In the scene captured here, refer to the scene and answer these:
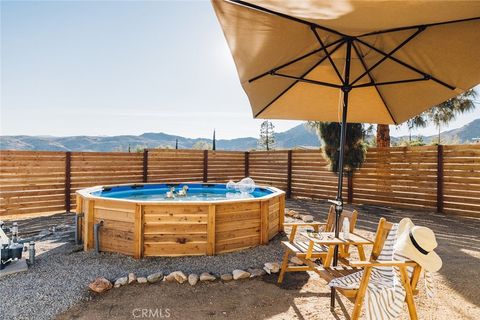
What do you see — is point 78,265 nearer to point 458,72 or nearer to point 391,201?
point 458,72

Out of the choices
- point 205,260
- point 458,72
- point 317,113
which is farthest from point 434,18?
point 205,260

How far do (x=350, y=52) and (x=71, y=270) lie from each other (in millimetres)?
4532

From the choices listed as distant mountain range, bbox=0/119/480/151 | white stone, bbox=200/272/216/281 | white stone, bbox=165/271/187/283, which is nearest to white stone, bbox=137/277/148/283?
white stone, bbox=165/271/187/283

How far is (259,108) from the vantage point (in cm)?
407

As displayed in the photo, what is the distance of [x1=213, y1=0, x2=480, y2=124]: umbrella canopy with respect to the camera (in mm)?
2195

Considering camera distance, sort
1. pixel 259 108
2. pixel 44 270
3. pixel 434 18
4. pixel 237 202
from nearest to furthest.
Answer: pixel 434 18, pixel 44 270, pixel 259 108, pixel 237 202

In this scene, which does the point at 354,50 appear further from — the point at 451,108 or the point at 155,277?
the point at 451,108

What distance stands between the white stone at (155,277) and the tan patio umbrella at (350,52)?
2.35m

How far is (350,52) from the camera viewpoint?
110 inches

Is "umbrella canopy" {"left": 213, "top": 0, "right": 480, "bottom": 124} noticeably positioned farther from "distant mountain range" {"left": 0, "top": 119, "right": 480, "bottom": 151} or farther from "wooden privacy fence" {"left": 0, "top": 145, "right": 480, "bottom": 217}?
"distant mountain range" {"left": 0, "top": 119, "right": 480, "bottom": 151}

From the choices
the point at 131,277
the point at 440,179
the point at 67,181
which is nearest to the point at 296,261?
the point at 131,277

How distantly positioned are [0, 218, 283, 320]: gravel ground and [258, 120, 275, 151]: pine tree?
51473 millimetres

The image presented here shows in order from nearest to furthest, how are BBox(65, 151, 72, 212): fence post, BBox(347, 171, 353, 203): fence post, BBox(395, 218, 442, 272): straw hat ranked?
BBox(395, 218, 442, 272): straw hat < BBox(65, 151, 72, 212): fence post < BBox(347, 171, 353, 203): fence post

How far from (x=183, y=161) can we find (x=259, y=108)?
6775mm
